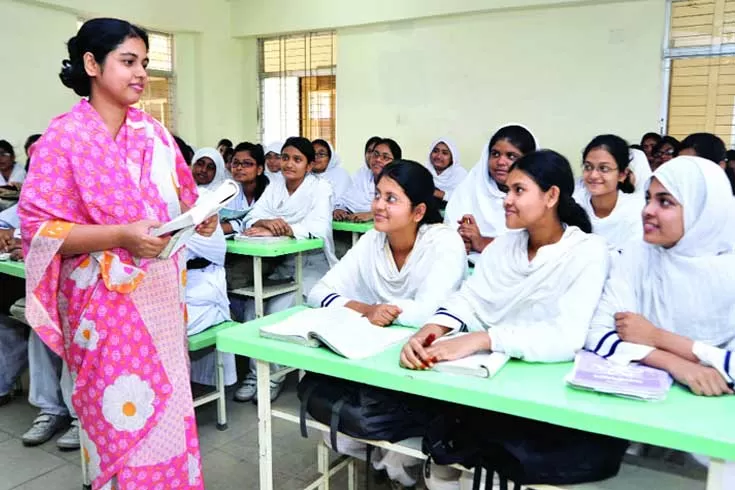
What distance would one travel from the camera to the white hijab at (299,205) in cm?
346

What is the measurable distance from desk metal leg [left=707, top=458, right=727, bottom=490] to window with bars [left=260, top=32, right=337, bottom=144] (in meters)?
6.91

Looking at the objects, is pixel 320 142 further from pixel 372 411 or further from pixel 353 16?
pixel 372 411

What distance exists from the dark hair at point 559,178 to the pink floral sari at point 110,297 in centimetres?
112

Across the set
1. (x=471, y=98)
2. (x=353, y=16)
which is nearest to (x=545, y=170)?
(x=471, y=98)

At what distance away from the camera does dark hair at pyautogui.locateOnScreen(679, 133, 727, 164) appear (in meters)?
4.32

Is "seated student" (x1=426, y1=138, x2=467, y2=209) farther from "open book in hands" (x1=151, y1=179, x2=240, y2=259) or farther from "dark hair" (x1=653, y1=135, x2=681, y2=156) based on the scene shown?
"open book in hands" (x1=151, y1=179, x2=240, y2=259)

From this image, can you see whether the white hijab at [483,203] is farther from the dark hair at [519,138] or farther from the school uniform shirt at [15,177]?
the school uniform shirt at [15,177]

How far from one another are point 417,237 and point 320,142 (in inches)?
156

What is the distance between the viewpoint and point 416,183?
6.83 feet

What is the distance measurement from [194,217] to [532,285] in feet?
3.03

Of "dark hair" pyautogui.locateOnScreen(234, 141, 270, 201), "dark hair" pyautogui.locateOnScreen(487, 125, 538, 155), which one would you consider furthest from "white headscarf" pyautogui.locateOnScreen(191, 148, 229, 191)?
"dark hair" pyautogui.locateOnScreen(487, 125, 538, 155)

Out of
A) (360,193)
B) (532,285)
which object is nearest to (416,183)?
(532,285)

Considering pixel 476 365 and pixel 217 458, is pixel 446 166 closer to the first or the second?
pixel 217 458

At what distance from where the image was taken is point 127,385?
1707 mm
